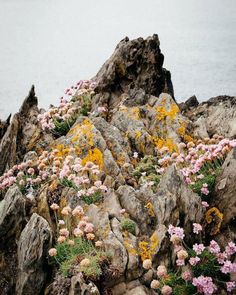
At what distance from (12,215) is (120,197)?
2.62m

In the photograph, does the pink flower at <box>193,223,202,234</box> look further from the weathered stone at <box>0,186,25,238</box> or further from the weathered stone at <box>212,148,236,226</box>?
the weathered stone at <box>0,186,25,238</box>

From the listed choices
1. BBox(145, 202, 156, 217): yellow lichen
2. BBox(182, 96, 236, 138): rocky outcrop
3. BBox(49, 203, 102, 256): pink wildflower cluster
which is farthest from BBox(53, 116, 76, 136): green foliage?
BBox(145, 202, 156, 217): yellow lichen

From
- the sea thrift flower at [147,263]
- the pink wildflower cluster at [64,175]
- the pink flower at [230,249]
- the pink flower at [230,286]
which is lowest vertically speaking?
the pink flower at [230,286]

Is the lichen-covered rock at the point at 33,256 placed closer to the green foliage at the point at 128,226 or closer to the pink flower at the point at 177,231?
the green foliage at the point at 128,226

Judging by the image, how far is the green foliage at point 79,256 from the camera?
24.4 feet

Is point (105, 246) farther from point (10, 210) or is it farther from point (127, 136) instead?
point (127, 136)

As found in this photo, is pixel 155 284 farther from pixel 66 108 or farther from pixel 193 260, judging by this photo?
pixel 66 108

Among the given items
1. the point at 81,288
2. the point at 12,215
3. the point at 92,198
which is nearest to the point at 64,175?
the point at 92,198

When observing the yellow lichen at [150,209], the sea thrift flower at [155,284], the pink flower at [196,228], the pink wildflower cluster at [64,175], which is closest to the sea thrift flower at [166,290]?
the sea thrift flower at [155,284]

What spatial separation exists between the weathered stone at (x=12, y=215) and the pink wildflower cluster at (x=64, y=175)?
1477mm

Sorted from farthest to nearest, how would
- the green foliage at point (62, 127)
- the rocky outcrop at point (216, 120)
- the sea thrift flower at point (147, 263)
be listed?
the green foliage at point (62, 127), the rocky outcrop at point (216, 120), the sea thrift flower at point (147, 263)

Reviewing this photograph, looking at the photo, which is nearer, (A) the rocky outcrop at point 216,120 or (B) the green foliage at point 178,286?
(B) the green foliage at point 178,286

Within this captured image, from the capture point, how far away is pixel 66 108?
15.8 m

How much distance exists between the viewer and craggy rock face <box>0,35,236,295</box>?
307 inches
